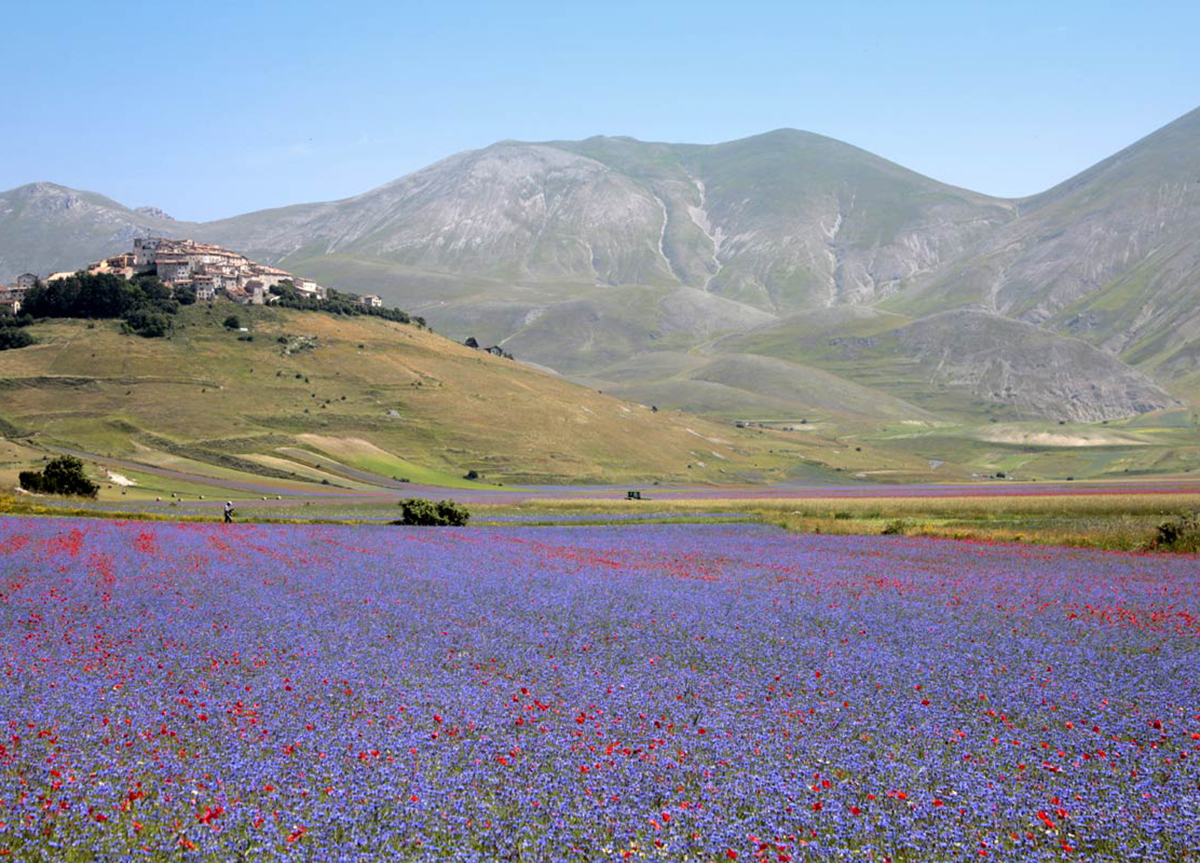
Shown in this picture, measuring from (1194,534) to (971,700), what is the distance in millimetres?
36705

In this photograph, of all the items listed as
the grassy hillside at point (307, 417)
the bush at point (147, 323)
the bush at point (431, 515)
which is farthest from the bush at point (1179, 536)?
the bush at point (147, 323)

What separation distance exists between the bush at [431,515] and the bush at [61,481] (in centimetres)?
2981

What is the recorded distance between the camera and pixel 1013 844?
1239 centimetres

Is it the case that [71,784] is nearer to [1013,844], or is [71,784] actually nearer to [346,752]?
[346,752]

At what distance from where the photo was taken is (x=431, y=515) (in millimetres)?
67375

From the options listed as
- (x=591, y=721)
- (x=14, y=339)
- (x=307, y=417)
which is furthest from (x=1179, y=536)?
(x=14, y=339)

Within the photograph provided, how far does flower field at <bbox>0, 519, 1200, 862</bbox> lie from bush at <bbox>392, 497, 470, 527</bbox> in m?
33.0

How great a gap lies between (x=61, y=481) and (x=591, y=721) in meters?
76.5

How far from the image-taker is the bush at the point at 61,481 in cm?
8100

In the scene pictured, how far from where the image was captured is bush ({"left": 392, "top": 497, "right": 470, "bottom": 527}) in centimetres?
6706

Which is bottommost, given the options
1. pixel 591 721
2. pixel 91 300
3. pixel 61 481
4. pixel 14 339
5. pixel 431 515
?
pixel 431 515

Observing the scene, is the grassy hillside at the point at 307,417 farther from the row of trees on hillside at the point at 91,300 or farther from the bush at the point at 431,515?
the bush at the point at 431,515

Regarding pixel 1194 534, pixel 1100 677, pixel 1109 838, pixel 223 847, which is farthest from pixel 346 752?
pixel 1194 534

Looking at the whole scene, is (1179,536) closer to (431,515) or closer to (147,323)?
(431,515)
